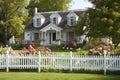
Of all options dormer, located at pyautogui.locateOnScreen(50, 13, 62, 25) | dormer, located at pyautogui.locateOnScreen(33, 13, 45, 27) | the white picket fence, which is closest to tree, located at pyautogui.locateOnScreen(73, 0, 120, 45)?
the white picket fence

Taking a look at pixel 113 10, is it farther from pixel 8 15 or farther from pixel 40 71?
pixel 8 15

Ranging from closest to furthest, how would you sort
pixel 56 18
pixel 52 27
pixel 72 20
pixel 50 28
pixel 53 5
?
pixel 72 20, pixel 52 27, pixel 50 28, pixel 56 18, pixel 53 5

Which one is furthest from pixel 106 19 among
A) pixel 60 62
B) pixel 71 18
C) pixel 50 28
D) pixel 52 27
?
pixel 50 28

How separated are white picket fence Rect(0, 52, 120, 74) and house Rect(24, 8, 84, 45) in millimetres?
34813

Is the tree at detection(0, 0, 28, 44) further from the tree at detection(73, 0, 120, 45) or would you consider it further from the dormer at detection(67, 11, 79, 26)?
the tree at detection(73, 0, 120, 45)

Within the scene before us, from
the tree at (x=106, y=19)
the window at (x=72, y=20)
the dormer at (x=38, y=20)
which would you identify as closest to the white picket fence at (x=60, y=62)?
the tree at (x=106, y=19)

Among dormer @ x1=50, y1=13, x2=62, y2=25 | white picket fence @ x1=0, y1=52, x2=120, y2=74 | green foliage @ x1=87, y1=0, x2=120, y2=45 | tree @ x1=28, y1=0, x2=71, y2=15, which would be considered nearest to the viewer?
white picket fence @ x1=0, y1=52, x2=120, y2=74

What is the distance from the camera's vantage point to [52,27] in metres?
59.2

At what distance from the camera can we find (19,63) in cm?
2194

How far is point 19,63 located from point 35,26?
4166 centimetres

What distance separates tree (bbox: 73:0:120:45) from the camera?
3559 centimetres

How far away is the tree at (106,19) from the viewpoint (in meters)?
35.6

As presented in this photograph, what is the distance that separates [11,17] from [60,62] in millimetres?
40558

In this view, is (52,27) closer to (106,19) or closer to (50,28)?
(50,28)
